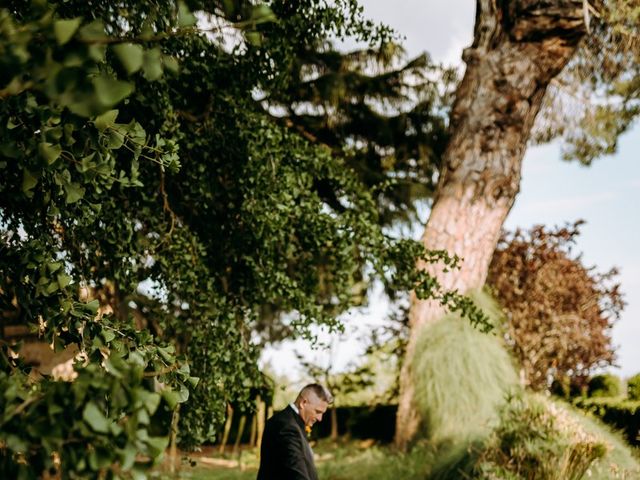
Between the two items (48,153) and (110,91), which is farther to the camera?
Result: (48,153)

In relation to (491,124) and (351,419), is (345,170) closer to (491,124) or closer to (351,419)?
(491,124)

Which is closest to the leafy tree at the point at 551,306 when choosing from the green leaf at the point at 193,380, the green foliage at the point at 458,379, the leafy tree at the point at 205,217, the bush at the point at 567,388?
the bush at the point at 567,388

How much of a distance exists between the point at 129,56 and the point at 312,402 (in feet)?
9.97

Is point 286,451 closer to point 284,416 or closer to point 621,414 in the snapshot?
point 284,416

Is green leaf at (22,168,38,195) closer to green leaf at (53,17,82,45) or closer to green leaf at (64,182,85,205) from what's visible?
A: green leaf at (64,182,85,205)

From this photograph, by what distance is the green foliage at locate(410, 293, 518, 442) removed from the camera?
6992mm

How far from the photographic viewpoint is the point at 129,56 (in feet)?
4.04

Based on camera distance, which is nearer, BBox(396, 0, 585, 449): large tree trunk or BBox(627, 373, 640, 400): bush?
BBox(396, 0, 585, 449): large tree trunk

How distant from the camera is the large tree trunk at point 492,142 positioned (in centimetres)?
772

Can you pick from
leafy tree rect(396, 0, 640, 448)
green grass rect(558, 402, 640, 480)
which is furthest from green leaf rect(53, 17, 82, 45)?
leafy tree rect(396, 0, 640, 448)

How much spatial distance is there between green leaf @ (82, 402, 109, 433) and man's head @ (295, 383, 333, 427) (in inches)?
105

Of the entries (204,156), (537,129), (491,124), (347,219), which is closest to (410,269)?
(347,219)

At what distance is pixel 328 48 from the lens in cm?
811

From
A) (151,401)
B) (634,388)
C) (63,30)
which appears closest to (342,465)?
(634,388)
